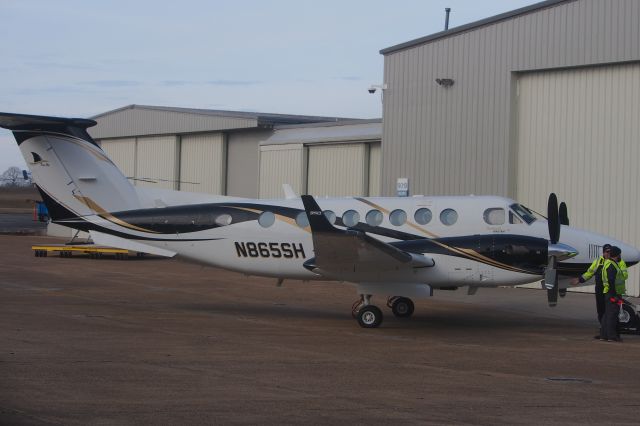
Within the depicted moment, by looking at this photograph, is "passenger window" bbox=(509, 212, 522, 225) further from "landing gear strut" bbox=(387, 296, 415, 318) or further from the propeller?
"landing gear strut" bbox=(387, 296, 415, 318)

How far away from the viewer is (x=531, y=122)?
87.9 feet

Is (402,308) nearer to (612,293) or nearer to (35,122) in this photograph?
(612,293)

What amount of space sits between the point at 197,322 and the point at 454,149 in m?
13.6

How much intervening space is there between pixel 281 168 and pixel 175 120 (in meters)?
8.82

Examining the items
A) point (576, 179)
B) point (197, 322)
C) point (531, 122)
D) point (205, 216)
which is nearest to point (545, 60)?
point (531, 122)

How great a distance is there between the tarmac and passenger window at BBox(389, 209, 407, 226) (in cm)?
208

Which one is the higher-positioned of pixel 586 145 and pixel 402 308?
pixel 586 145

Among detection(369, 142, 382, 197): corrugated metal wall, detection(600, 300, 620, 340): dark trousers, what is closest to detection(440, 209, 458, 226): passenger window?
detection(600, 300, 620, 340): dark trousers

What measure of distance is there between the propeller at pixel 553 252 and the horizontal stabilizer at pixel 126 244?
7.75 metres

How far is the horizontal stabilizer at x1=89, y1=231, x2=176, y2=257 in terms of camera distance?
18641 millimetres

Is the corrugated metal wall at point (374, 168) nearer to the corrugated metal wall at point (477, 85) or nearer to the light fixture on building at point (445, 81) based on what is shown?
the corrugated metal wall at point (477, 85)

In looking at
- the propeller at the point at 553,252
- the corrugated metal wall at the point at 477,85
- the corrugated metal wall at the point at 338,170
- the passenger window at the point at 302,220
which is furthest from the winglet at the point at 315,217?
the corrugated metal wall at the point at 338,170

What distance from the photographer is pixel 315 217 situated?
15.5 m

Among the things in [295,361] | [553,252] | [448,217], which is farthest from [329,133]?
[295,361]
